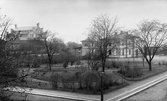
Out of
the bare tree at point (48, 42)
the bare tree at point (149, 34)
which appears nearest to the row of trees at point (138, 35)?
the bare tree at point (149, 34)

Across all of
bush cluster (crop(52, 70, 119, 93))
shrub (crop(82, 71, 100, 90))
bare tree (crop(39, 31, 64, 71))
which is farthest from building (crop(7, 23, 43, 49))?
shrub (crop(82, 71, 100, 90))

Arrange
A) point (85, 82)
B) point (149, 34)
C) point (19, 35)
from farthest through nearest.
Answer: point (149, 34) < point (85, 82) < point (19, 35)

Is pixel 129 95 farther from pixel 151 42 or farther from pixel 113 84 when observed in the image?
pixel 151 42

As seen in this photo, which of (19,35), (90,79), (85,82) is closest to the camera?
(19,35)

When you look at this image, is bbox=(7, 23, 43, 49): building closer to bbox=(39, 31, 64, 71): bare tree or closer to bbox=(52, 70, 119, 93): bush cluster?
bbox=(39, 31, 64, 71): bare tree

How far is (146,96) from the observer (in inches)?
573

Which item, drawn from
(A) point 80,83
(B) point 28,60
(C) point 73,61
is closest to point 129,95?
(A) point 80,83

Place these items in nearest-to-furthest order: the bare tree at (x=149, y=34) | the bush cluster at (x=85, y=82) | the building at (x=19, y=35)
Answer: the building at (x=19, y=35) → the bush cluster at (x=85, y=82) → the bare tree at (x=149, y=34)

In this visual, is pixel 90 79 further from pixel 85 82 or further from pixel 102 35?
pixel 102 35

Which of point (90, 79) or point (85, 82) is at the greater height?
point (90, 79)

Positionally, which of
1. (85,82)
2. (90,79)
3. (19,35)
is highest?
(19,35)

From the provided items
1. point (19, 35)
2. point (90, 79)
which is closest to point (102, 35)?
point (90, 79)

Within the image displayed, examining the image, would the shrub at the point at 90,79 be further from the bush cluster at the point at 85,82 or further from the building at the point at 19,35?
the building at the point at 19,35

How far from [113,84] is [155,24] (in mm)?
17863
